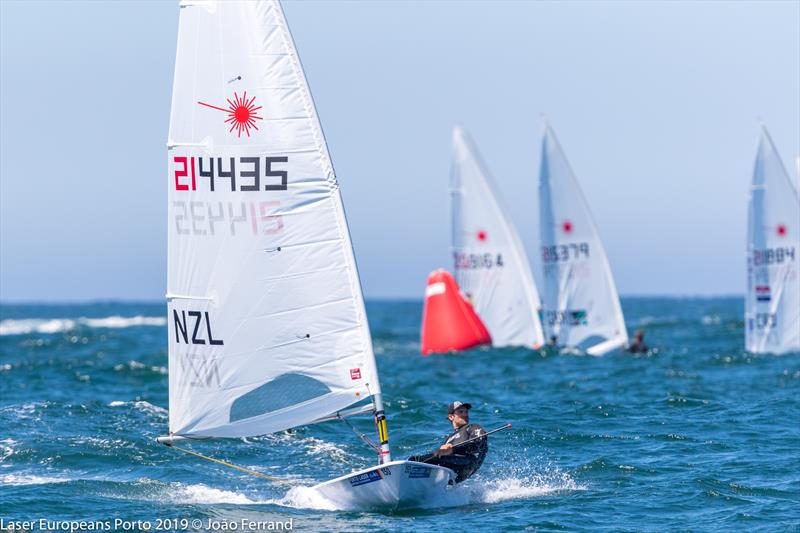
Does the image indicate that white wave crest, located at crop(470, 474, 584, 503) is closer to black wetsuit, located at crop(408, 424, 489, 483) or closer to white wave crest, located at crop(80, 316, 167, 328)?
black wetsuit, located at crop(408, 424, 489, 483)

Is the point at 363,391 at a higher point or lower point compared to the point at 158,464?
higher

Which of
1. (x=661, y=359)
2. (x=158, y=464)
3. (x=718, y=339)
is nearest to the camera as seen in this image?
(x=158, y=464)

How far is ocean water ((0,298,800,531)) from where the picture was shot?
1293 cm

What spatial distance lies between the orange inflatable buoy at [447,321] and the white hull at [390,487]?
72.9 feet

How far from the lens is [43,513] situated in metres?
13.1

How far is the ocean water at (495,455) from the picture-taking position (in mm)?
12930

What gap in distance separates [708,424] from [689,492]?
4.86 m

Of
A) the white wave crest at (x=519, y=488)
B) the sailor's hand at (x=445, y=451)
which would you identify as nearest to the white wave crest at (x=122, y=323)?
the white wave crest at (x=519, y=488)

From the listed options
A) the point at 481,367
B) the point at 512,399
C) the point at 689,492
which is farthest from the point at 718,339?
the point at 689,492

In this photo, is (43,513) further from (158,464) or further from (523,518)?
(523,518)

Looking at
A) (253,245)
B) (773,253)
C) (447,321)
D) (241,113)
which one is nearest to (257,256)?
(253,245)

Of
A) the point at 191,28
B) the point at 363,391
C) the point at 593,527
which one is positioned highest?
the point at 191,28

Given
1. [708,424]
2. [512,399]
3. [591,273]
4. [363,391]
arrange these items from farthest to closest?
[591,273]
[512,399]
[708,424]
[363,391]

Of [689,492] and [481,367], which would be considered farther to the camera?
[481,367]
